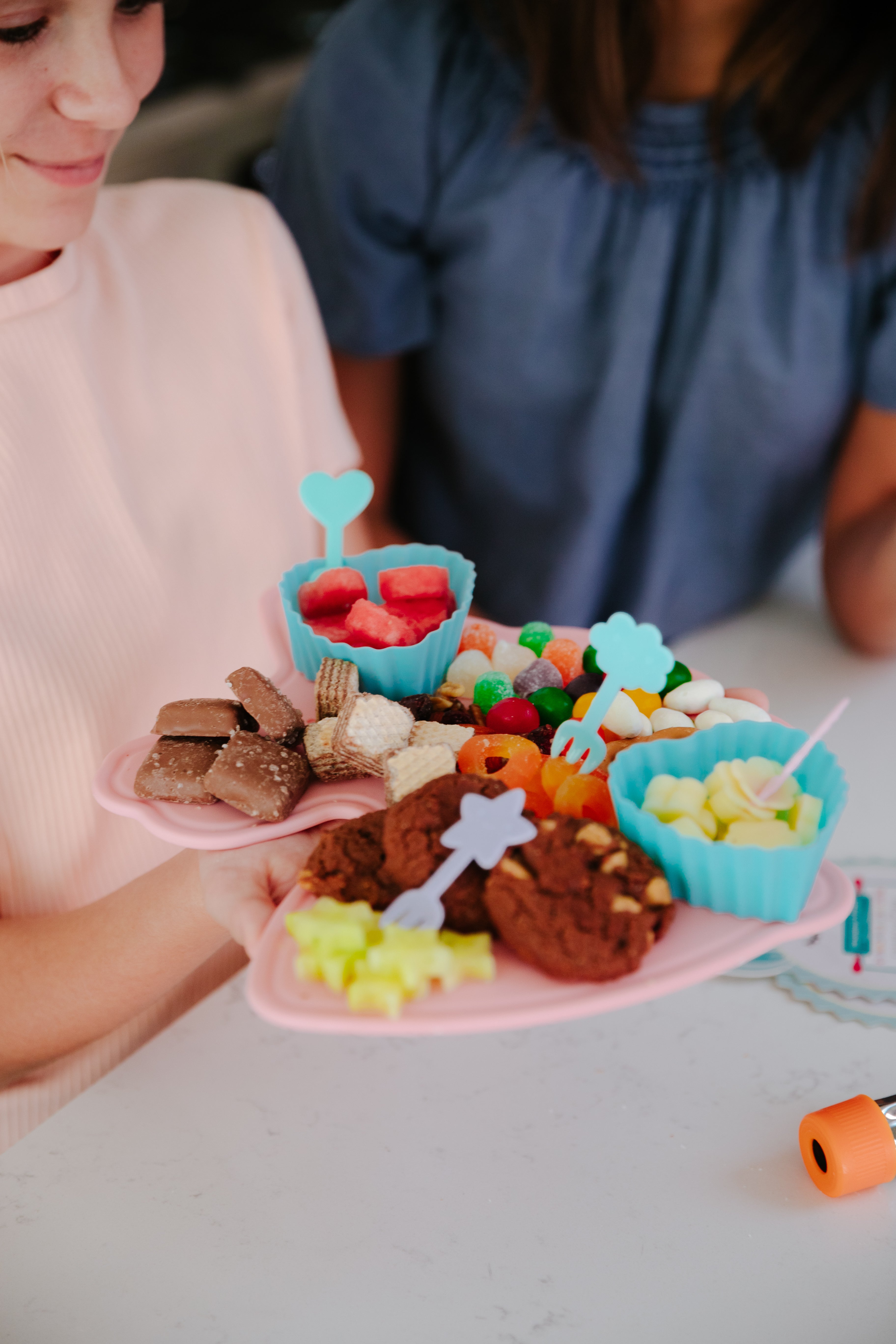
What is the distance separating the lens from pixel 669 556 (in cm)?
141

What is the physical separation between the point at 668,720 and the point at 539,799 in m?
0.11

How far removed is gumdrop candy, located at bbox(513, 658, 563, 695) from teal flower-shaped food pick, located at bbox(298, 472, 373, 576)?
6.1 inches

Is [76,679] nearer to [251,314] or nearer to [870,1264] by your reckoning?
[251,314]

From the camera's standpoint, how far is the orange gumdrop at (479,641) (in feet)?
2.67

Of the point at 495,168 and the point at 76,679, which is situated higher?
the point at 495,168

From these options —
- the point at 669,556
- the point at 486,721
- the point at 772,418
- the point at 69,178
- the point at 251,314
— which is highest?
the point at 69,178

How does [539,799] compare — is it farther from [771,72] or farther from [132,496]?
[771,72]

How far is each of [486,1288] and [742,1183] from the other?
0.57 feet

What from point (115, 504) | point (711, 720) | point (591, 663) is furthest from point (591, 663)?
point (115, 504)

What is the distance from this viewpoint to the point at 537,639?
0.81 m

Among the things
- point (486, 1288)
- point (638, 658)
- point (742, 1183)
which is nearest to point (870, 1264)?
point (742, 1183)

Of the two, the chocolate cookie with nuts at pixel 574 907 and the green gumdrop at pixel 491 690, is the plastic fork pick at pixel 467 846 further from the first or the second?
the green gumdrop at pixel 491 690

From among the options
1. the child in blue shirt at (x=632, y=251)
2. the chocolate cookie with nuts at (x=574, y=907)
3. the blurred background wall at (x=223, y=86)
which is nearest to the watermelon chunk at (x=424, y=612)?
the chocolate cookie with nuts at (x=574, y=907)

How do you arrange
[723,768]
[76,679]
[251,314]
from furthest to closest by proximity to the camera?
[251,314] < [76,679] < [723,768]
